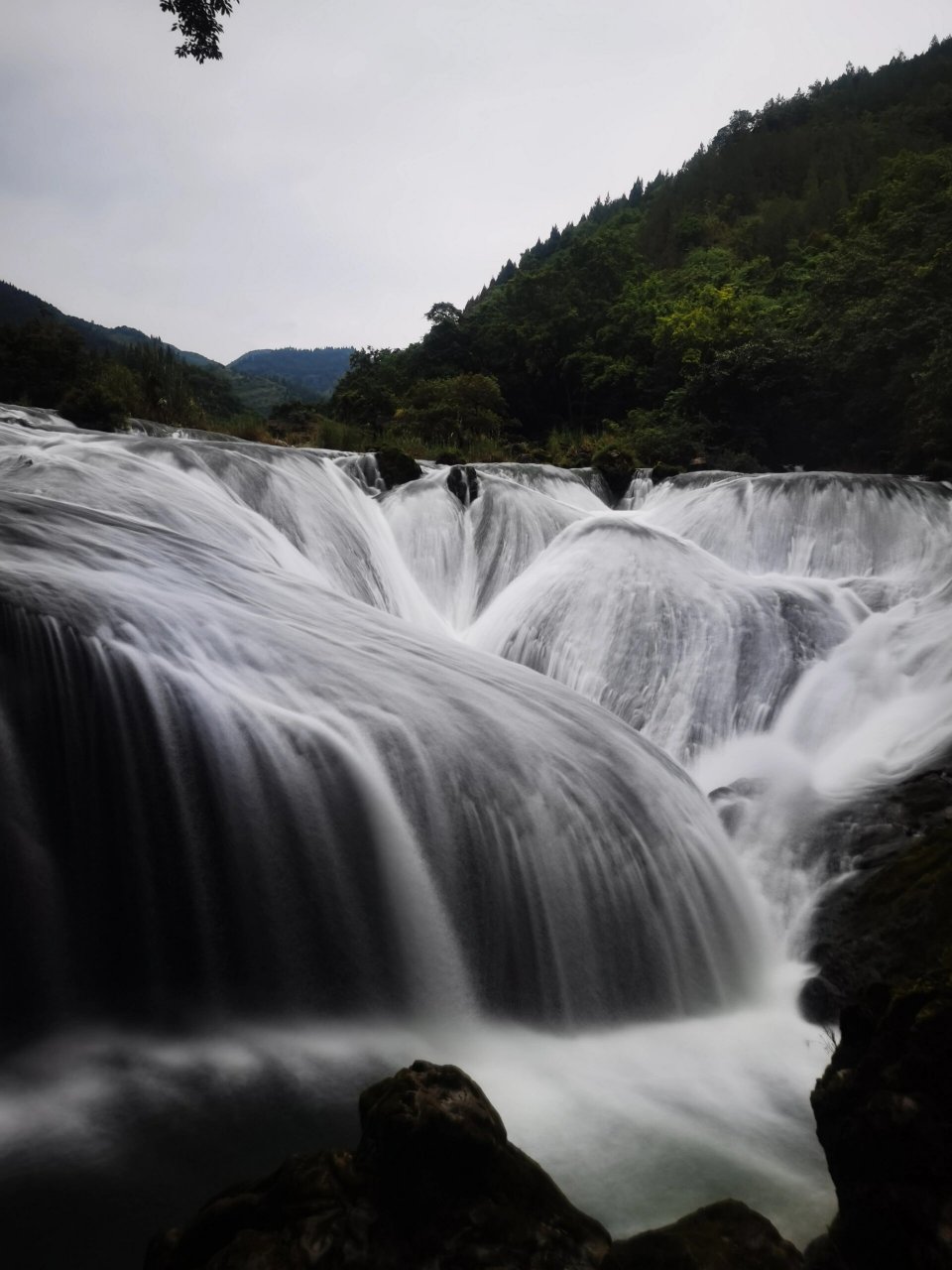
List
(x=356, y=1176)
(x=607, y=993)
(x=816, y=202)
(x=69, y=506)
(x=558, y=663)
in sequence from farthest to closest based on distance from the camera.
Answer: (x=816, y=202) → (x=558, y=663) → (x=69, y=506) → (x=607, y=993) → (x=356, y=1176)

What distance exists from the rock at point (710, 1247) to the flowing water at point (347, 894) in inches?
17.8

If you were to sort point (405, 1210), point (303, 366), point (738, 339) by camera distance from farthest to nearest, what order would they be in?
point (303, 366)
point (738, 339)
point (405, 1210)

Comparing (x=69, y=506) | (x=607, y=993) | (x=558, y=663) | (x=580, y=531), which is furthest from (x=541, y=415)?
(x=607, y=993)

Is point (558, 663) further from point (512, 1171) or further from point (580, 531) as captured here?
point (512, 1171)

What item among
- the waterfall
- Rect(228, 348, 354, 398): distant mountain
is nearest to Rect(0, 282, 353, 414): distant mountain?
Rect(228, 348, 354, 398): distant mountain

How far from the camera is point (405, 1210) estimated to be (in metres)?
1.80

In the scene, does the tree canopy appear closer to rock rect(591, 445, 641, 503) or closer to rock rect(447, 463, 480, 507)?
rock rect(447, 463, 480, 507)

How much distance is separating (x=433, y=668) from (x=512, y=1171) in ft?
11.2

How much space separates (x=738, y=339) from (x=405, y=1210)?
25792 millimetres

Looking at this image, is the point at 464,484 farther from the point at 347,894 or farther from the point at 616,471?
the point at 347,894

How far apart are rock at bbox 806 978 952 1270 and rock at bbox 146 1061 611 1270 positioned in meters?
0.60

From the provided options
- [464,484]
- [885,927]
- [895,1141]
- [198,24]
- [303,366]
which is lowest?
[885,927]

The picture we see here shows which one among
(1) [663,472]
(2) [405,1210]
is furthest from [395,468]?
(2) [405,1210]

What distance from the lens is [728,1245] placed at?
1.90 meters
